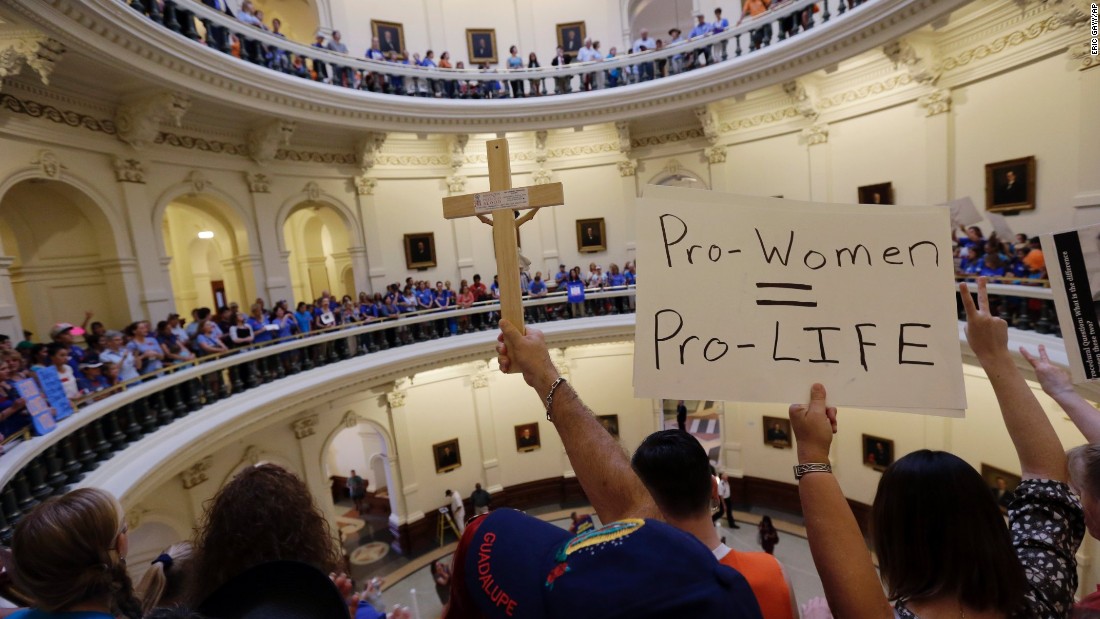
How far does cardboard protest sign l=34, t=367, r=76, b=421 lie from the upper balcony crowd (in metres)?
6.08

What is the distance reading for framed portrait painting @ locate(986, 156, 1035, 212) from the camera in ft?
29.1

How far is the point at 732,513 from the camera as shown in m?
13.0

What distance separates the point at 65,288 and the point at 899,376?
444 inches

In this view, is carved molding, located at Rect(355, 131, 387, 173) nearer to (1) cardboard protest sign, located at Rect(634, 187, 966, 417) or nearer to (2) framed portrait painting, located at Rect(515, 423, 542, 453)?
(2) framed portrait painting, located at Rect(515, 423, 542, 453)

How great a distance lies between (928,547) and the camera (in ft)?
4.13

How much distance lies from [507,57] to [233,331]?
10746 mm

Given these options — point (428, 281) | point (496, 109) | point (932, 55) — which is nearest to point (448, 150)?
point (496, 109)

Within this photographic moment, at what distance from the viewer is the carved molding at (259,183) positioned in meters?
11.1

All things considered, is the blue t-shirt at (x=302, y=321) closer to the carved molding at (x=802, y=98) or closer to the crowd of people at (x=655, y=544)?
the crowd of people at (x=655, y=544)

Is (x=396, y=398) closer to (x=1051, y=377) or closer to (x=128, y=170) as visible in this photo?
(x=128, y=170)

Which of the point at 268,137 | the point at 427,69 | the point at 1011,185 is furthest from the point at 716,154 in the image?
the point at 268,137

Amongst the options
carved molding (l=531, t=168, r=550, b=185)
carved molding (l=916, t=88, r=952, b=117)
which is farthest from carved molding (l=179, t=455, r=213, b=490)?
carved molding (l=916, t=88, r=952, b=117)

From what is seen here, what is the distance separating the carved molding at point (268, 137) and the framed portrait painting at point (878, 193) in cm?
1222

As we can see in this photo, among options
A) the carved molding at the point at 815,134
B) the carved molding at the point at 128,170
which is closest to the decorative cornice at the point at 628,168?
the carved molding at the point at 815,134
